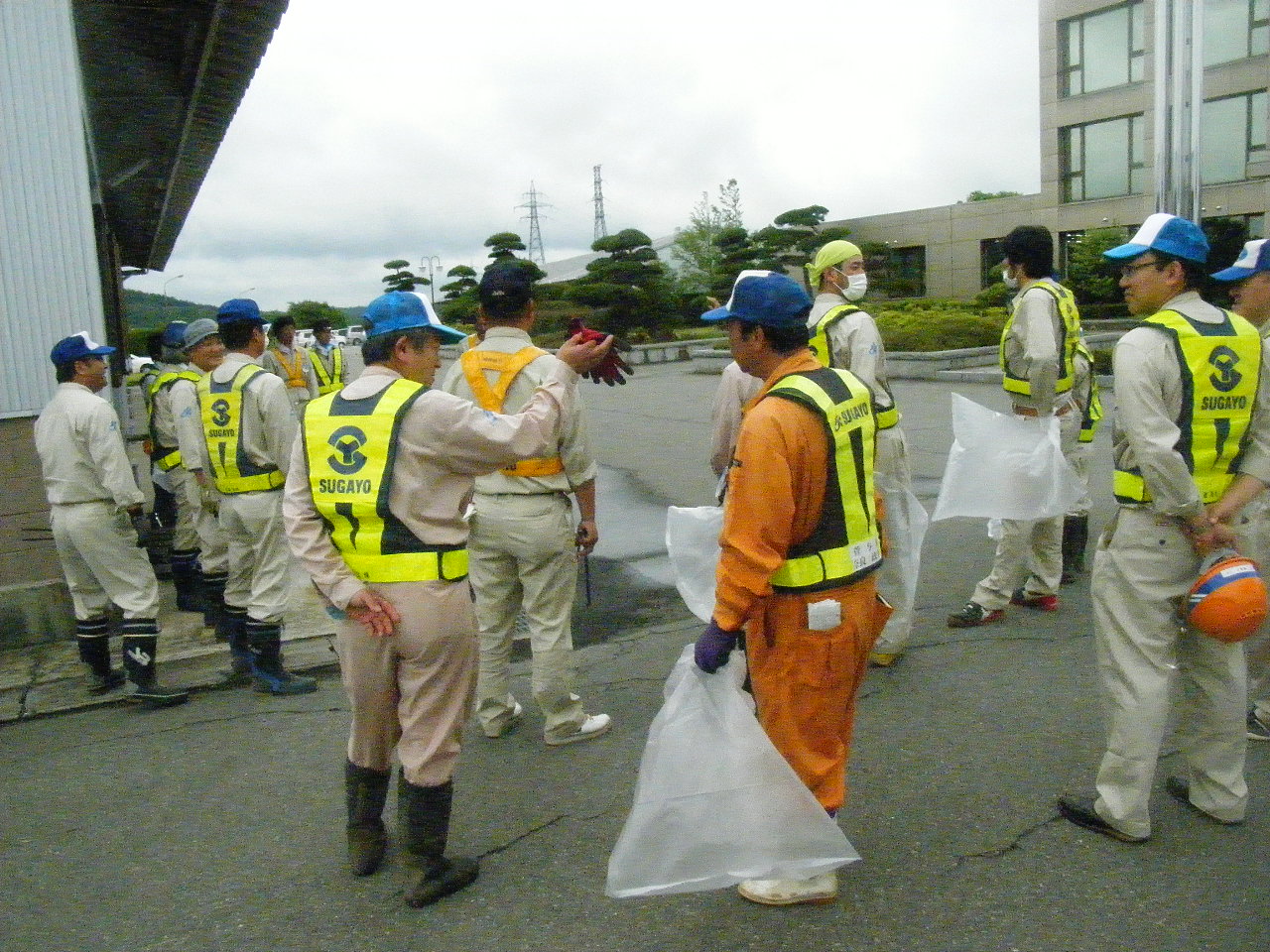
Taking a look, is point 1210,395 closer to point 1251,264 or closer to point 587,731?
point 1251,264

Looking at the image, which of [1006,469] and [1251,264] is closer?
[1251,264]

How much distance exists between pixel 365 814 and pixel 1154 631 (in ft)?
8.60

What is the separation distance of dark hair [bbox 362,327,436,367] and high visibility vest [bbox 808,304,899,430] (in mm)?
2315

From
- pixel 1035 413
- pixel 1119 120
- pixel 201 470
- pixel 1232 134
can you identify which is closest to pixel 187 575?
pixel 201 470

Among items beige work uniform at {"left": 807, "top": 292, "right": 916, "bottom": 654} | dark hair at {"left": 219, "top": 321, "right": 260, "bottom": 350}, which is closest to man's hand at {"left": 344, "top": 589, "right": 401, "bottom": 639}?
beige work uniform at {"left": 807, "top": 292, "right": 916, "bottom": 654}

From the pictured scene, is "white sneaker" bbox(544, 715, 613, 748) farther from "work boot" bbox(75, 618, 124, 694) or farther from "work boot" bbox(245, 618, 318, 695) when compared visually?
"work boot" bbox(75, 618, 124, 694)

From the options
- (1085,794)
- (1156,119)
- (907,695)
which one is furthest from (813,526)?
(1156,119)

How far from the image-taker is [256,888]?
11.6 feet

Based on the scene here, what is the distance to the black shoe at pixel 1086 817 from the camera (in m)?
3.49

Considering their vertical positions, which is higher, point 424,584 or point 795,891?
point 424,584

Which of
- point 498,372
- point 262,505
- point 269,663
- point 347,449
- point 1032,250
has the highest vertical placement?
point 1032,250

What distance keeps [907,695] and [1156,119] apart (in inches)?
296

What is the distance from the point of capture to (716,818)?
2.88m

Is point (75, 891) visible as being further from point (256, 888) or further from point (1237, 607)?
point (1237, 607)
